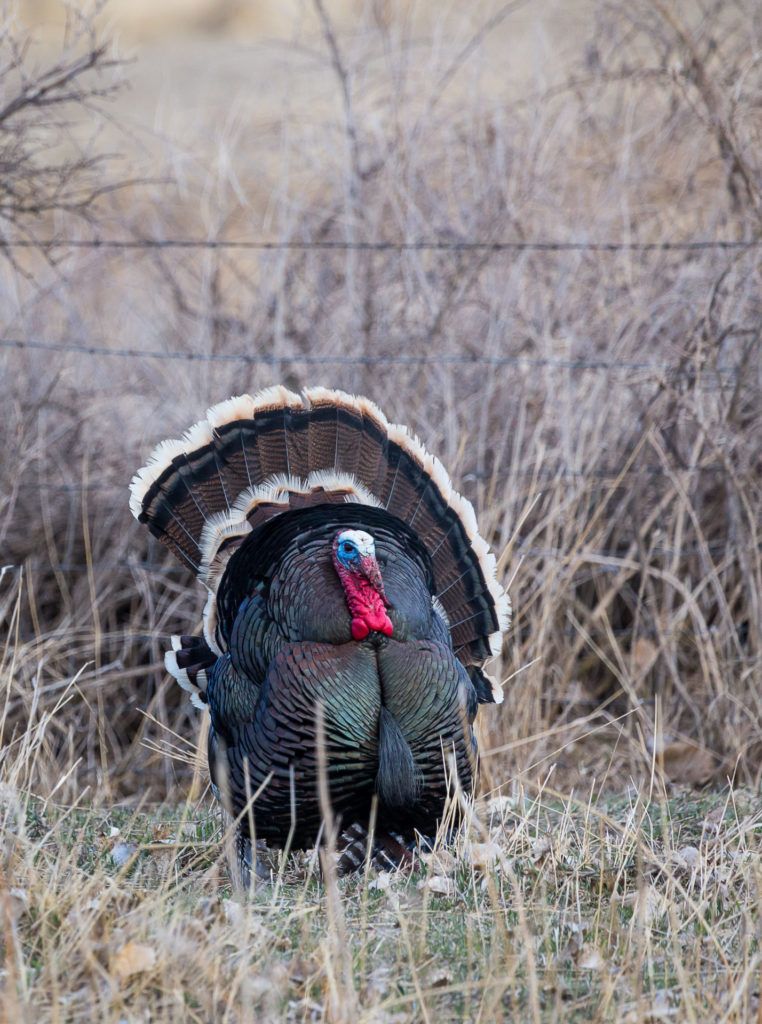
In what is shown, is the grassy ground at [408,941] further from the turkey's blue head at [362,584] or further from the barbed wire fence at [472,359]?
the barbed wire fence at [472,359]

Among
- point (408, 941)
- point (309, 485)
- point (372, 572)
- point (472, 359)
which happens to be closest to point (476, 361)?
point (472, 359)

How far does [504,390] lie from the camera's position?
5016 millimetres

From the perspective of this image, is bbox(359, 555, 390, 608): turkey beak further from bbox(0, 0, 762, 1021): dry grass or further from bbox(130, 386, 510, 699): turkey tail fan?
bbox(0, 0, 762, 1021): dry grass

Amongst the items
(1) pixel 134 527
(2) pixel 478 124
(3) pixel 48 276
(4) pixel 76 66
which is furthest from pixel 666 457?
(3) pixel 48 276

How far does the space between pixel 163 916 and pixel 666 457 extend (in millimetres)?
3077

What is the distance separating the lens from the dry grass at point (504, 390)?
4328 mm

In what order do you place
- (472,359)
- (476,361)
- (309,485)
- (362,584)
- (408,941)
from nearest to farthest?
(408,941) < (362,584) < (309,485) < (472,359) < (476,361)

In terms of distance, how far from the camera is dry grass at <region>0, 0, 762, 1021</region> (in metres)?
4.33

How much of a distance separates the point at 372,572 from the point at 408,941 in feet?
3.45

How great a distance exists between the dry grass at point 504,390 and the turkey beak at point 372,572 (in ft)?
2.93

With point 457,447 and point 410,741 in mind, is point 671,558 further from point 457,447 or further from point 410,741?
point 410,741

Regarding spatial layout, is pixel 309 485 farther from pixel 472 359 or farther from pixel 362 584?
pixel 472 359

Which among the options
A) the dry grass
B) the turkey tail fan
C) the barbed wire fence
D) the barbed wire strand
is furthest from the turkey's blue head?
the barbed wire strand

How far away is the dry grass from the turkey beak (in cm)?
89
